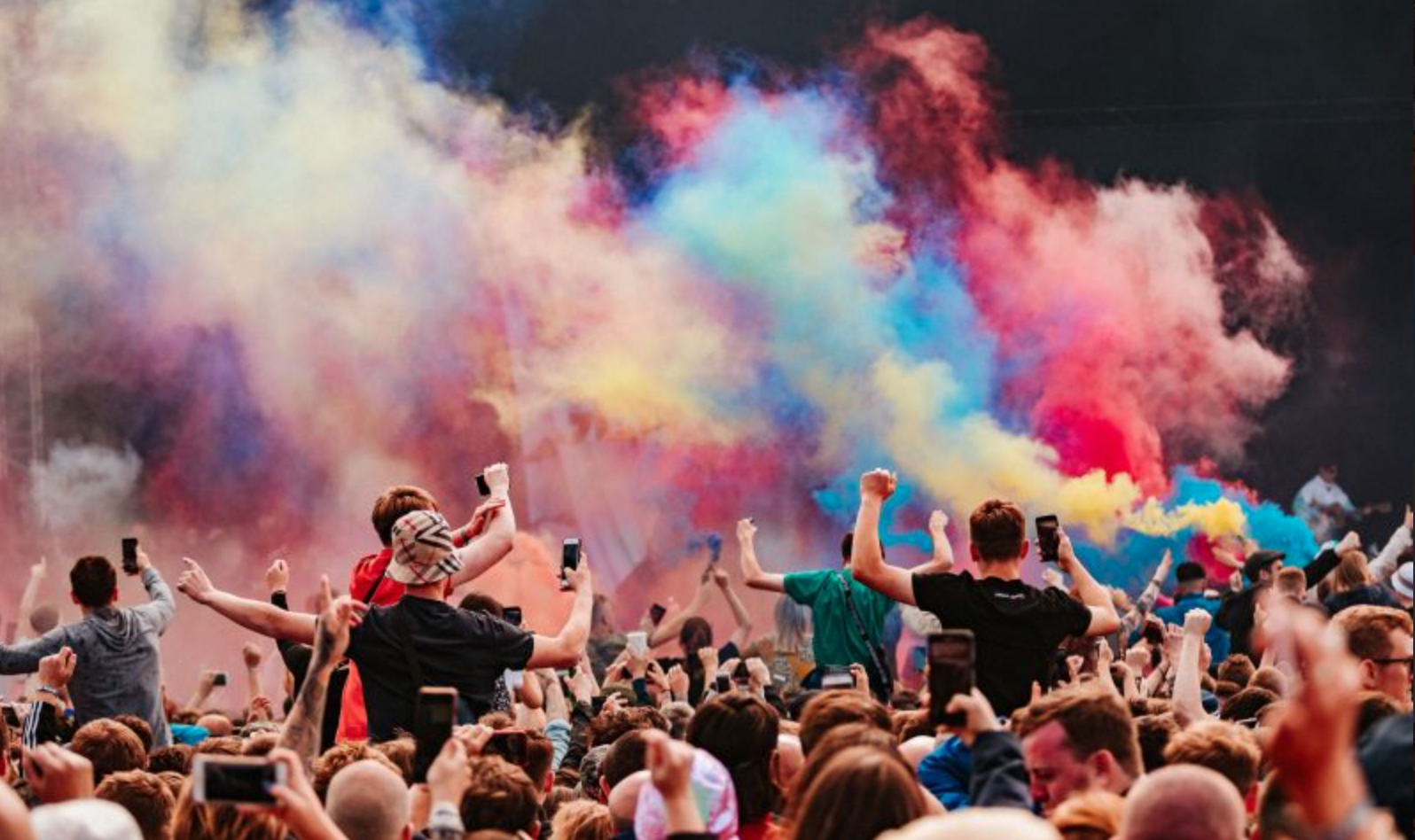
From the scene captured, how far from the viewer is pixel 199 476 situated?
61.6ft

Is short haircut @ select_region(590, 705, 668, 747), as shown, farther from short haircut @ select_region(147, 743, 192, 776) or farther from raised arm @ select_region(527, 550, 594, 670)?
short haircut @ select_region(147, 743, 192, 776)

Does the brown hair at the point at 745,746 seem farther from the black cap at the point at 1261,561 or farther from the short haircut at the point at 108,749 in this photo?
the black cap at the point at 1261,561

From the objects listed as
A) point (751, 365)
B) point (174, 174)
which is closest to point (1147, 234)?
point (751, 365)

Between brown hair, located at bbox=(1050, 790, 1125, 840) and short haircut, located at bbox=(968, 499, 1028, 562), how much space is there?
238cm

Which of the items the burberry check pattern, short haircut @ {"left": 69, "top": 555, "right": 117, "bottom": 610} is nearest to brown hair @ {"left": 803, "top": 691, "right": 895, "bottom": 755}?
the burberry check pattern

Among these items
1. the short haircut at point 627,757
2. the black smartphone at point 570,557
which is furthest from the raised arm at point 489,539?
the short haircut at point 627,757

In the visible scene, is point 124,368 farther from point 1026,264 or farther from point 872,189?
point 1026,264

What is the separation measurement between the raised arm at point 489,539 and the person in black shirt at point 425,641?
1.12 ft

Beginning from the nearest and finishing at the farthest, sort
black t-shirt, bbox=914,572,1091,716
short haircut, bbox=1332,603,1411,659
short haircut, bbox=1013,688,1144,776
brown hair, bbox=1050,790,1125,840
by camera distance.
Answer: brown hair, bbox=1050,790,1125,840 < short haircut, bbox=1013,688,1144,776 < short haircut, bbox=1332,603,1411,659 < black t-shirt, bbox=914,572,1091,716

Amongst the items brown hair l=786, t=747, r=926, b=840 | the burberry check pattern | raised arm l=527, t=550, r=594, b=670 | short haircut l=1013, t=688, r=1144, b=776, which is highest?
the burberry check pattern

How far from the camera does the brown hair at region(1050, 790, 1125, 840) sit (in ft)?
12.9

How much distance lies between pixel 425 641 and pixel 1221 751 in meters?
2.45

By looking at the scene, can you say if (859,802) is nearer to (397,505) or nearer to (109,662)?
(397,505)

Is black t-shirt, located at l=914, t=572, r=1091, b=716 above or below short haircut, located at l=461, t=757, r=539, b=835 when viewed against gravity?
above
